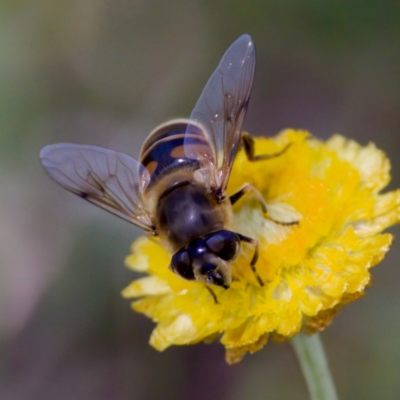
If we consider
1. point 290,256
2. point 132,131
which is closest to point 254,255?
point 290,256

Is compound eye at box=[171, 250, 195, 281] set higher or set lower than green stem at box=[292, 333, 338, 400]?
higher

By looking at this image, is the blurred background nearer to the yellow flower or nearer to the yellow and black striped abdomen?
the yellow flower

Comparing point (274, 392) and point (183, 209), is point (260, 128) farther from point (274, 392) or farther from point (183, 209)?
point (183, 209)

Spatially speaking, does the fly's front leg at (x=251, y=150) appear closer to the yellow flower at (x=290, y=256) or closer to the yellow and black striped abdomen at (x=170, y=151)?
the yellow flower at (x=290, y=256)

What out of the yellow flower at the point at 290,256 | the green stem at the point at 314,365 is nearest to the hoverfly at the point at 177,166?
the yellow flower at the point at 290,256

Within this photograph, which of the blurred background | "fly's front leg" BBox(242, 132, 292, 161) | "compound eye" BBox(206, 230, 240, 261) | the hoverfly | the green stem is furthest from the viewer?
the blurred background

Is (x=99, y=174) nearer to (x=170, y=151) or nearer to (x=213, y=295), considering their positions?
(x=170, y=151)

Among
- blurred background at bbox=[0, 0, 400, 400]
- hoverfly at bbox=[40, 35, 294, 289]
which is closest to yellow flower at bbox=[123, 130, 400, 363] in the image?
hoverfly at bbox=[40, 35, 294, 289]
